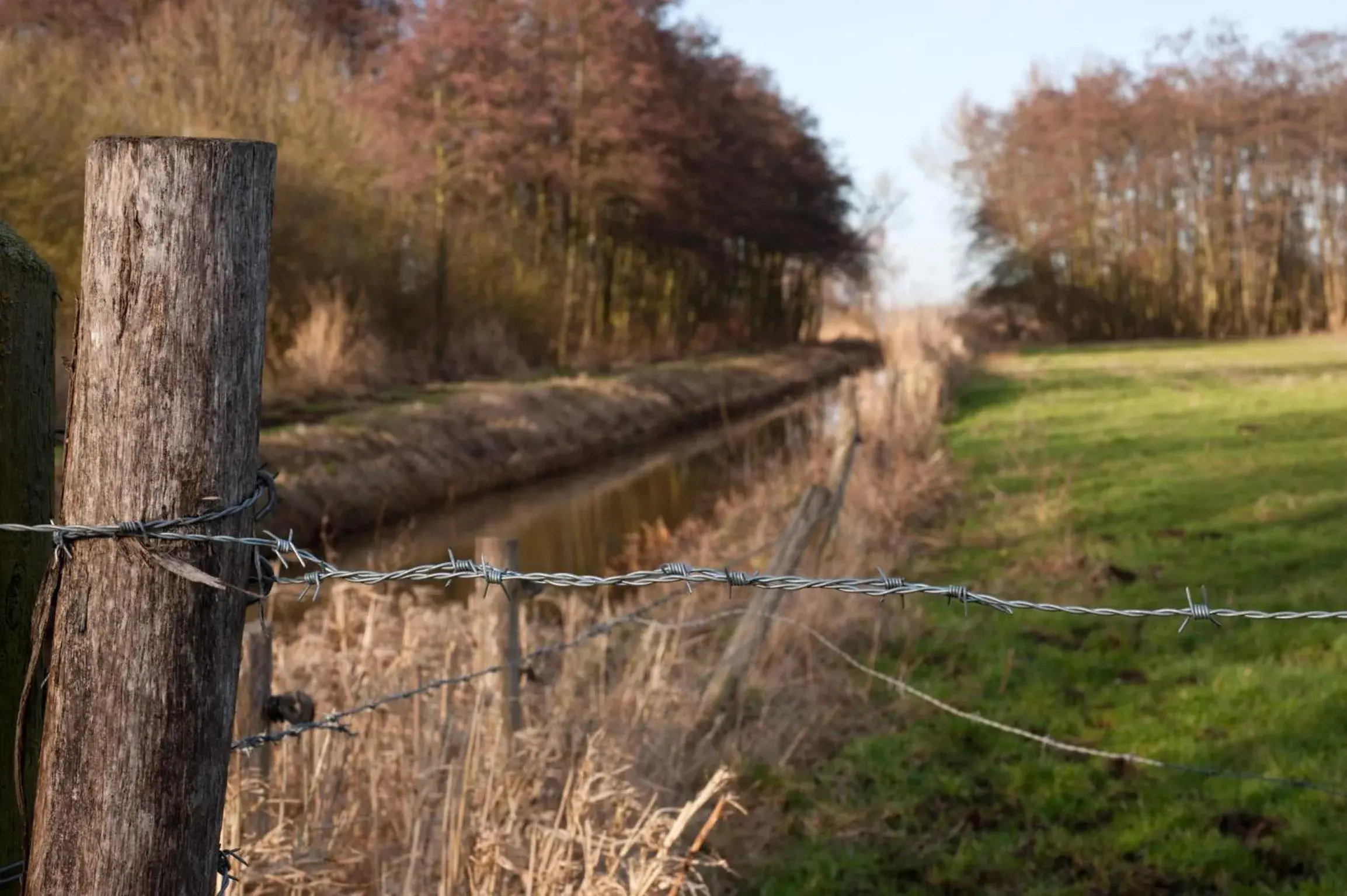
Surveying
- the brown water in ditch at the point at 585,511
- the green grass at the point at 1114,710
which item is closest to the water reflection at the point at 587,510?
the brown water in ditch at the point at 585,511

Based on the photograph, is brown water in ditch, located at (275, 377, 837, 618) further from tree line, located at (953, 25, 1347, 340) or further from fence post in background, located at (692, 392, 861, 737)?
tree line, located at (953, 25, 1347, 340)

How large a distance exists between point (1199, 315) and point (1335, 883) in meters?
38.5

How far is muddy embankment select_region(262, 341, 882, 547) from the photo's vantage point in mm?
11164

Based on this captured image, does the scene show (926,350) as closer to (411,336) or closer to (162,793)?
(411,336)

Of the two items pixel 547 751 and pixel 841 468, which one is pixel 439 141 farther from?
pixel 547 751

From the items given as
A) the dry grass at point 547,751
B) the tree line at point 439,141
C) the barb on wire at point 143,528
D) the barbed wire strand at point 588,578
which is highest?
the tree line at point 439,141

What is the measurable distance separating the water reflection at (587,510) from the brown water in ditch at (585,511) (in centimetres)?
2

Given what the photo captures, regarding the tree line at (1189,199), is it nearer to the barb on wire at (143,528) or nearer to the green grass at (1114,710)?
A: the green grass at (1114,710)

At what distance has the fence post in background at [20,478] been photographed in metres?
1.79

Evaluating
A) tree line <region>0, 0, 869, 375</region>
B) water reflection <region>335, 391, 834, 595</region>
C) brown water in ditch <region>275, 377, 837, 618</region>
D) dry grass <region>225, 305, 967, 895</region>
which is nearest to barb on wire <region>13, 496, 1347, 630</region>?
dry grass <region>225, 305, 967, 895</region>

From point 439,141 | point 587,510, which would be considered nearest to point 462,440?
point 587,510

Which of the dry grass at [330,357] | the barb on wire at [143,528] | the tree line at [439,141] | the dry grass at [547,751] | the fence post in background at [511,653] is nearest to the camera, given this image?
the barb on wire at [143,528]

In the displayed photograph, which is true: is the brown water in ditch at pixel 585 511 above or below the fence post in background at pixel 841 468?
below

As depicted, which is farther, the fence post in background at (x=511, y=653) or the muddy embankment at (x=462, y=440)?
the muddy embankment at (x=462, y=440)
